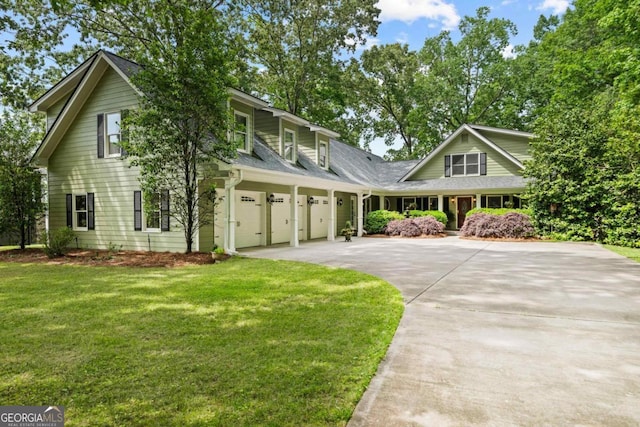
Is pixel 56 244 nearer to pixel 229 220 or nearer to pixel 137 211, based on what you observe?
pixel 137 211

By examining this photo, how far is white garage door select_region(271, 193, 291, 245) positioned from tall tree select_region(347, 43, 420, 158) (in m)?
17.0

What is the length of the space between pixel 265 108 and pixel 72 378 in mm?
11928

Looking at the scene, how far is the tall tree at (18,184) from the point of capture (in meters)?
12.6

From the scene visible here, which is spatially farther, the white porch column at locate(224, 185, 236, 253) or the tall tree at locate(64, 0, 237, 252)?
the white porch column at locate(224, 185, 236, 253)

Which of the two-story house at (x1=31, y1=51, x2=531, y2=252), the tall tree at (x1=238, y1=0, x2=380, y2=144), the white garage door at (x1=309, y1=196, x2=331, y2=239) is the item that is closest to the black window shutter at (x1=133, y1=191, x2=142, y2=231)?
the two-story house at (x1=31, y1=51, x2=531, y2=252)

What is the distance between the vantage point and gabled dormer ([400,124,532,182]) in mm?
20453

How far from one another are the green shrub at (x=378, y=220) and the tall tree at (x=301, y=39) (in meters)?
11.1

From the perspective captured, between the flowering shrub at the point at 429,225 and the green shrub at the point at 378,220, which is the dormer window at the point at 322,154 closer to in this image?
the green shrub at the point at 378,220

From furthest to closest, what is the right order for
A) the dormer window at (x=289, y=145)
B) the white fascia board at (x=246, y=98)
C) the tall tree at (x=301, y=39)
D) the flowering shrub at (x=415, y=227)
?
the tall tree at (x=301, y=39), the flowering shrub at (x=415, y=227), the dormer window at (x=289, y=145), the white fascia board at (x=246, y=98)

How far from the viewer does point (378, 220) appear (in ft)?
65.5

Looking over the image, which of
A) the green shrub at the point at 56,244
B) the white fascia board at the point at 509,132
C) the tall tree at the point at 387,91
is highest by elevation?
the tall tree at the point at 387,91

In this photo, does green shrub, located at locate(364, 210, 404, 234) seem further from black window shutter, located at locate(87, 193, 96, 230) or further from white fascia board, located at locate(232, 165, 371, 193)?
black window shutter, located at locate(87, 193, 96, 230)

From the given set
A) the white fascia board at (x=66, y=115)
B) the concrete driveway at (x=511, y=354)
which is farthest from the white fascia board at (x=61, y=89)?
the concrete driveway at (x=511, y=354)

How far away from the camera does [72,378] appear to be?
10.1 feet
